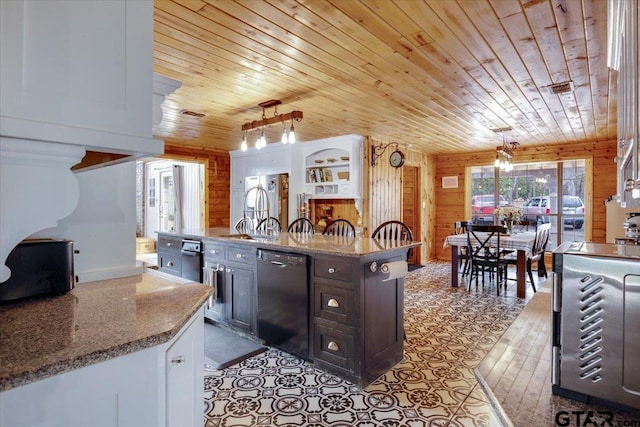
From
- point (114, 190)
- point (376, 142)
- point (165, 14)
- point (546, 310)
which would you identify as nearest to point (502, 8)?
point (546, 310)

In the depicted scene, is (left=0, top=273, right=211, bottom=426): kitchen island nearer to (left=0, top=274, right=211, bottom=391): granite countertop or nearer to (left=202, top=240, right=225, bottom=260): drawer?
(left=0, top=274, right=211, bottom=391): granite countertop

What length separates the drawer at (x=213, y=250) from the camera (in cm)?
343

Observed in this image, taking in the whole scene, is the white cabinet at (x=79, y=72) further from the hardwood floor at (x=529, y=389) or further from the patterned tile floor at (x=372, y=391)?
the patterned tile floor at (x=372, y=391)

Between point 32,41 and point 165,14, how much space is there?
4.41 ft

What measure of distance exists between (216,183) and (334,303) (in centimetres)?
A: 535

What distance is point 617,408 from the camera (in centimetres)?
85

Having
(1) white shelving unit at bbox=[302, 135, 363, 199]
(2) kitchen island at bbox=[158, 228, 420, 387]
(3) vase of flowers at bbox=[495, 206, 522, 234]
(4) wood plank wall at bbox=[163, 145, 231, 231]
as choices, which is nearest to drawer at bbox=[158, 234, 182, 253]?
(2) kitchen island at bbox=[158, 228, 420, 387]

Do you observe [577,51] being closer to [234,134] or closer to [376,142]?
[376,142]

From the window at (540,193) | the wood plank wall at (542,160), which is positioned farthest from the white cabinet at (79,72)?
the window at (540,193)

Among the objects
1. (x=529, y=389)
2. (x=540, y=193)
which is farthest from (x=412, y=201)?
(x=529, y=389)

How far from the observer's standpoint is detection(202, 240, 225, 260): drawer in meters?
3.43

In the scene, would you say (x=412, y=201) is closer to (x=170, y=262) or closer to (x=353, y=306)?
(x=170, y=262)

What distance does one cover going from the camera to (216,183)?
23.5 ft

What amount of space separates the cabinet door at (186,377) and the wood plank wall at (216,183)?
5785 millimetres
